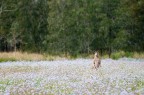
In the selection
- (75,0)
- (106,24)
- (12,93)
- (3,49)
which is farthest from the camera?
(3,49)

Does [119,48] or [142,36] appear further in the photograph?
[142,36]

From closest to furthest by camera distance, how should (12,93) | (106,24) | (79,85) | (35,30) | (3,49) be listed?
1. (12,93)
2. (79,85)
3. (106,24)
4. (35,30)
5. (3,49)

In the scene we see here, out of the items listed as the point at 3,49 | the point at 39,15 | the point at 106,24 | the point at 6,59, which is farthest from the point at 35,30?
the point at 6,59

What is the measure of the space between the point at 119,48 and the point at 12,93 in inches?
1551

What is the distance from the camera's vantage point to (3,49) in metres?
73.4

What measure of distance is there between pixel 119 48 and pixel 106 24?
3534mm

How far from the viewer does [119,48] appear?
2057 inches

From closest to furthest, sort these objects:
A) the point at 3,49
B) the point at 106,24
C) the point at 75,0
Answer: the point at 106,24, the point at 75,0, the point at 3,49

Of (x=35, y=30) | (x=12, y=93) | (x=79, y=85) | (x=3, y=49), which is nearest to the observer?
(x=12, y=93)

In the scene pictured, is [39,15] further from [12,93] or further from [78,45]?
[12,93]

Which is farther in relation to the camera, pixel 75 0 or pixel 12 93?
pixel 75 0

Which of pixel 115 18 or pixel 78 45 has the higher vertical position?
pixel 115 18

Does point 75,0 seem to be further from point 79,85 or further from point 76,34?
point 79,85

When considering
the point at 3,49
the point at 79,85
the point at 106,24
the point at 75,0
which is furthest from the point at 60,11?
the point at 79,85
